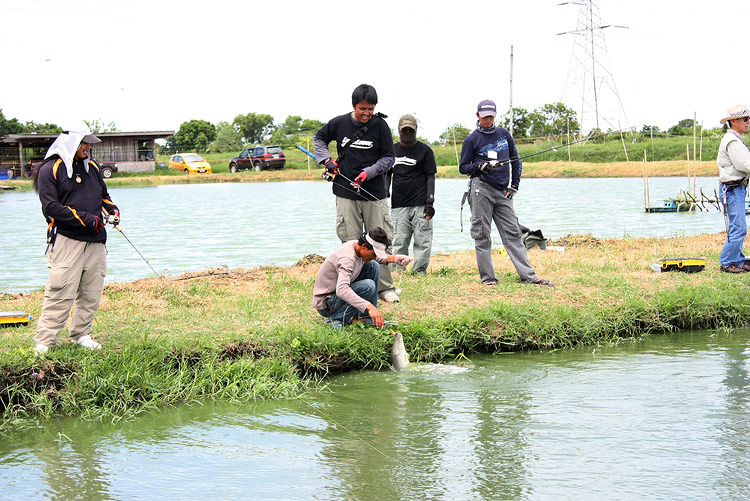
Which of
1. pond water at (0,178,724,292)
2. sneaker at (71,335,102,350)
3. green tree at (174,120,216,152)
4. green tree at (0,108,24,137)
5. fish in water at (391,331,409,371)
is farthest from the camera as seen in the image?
green tree at (174,120,216,152)

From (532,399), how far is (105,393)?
2979 millimetres

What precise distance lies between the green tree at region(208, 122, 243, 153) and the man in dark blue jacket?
66458mm

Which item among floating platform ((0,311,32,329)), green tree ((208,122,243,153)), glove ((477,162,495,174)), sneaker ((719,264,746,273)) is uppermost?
green tree ((208,122,243,153))

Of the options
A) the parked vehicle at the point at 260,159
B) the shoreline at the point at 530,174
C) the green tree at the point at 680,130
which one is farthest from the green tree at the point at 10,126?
the green tree at the point at 680,130

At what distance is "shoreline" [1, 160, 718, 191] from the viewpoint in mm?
42969

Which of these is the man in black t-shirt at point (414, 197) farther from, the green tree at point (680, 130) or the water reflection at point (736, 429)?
the green tree at point (680, 130)

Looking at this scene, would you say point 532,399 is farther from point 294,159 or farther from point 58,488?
point 294,159

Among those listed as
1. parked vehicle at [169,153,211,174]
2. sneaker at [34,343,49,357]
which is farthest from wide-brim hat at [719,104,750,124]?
parked vehicle at [169,153,211,174]

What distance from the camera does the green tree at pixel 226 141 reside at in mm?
74625

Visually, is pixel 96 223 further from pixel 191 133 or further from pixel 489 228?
pixel 191 133

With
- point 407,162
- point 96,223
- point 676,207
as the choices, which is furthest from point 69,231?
point 676,207

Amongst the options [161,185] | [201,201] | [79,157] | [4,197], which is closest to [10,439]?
[79,157]

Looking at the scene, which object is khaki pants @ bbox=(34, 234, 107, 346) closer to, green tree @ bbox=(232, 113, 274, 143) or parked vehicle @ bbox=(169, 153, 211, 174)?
parked vehicle @ bbox=(169, 153, 211, 174)

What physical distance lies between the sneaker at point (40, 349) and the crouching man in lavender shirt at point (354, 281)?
6.96ft
